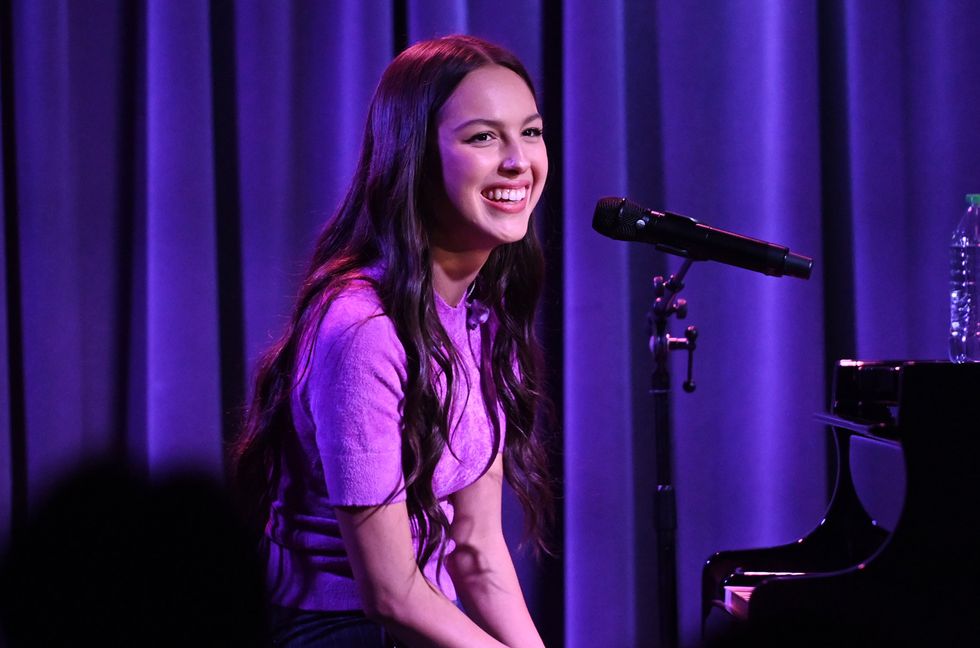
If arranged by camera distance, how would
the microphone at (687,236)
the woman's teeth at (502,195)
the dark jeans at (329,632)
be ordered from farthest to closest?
the microphone at (687,236), the woman's teeth at (502,195), the dark jeans at (329,632)

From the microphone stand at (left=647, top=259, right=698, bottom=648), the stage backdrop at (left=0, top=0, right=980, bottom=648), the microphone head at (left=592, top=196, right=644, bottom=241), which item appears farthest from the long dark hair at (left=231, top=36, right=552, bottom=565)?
the stage backdrop at (left=0, top=0, right=980, bottom=648)

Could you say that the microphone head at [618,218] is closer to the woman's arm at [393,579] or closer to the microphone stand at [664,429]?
the microphone stand at [664,429]

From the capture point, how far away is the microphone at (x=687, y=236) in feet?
5.52

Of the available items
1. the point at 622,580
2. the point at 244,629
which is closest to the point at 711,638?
the point at 622,580

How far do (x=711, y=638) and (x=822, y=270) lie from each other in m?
1.31

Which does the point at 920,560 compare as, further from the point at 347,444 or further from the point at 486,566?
the point at 347,444

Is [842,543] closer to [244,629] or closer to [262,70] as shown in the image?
[244,629]

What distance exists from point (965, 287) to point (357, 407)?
1935mm

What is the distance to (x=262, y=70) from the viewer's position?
2650 mm

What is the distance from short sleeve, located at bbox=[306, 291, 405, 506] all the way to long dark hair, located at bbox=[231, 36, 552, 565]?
4cm

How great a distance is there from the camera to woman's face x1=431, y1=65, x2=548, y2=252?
4.91ft

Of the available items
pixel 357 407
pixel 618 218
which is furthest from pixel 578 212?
pixel 357 407

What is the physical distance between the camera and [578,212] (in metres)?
2.71

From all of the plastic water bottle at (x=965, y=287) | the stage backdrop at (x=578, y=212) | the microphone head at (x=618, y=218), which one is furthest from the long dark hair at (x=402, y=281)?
the plastic water bottle at (x=965, y=287)
